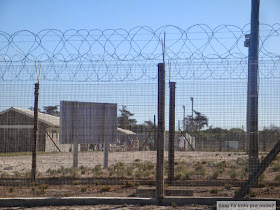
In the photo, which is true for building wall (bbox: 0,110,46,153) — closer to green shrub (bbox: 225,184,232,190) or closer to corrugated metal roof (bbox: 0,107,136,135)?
corrugated metal roof (bbox: 0,107,136,135)

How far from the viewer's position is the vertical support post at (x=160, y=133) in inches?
279

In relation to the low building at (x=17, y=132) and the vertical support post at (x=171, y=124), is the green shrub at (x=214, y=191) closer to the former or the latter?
the vertical support post at (x=171, y=124)

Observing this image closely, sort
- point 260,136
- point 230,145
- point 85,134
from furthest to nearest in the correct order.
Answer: point 85,134
point 230,145
point 260,136

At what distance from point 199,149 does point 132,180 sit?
5.65 feet

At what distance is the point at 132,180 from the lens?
8969mm

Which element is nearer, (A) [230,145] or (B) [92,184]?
(A) [230,145]

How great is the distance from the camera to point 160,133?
23.5ft

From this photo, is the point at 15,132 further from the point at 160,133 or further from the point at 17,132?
the point at 160,133

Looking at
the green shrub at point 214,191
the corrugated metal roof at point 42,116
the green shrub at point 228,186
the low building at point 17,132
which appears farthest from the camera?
the low building at point 17,132

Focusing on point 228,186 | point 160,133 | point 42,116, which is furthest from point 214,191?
point 42,116

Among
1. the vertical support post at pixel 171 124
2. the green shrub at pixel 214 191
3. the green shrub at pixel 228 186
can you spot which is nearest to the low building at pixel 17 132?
the vertical support post at pixel 171 124

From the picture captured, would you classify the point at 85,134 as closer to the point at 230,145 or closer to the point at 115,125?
the point at 115,125

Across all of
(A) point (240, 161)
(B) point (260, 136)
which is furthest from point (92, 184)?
(A) point (240, 161)

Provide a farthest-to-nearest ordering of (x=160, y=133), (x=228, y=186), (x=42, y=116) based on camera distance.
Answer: (x=42, y=116) < (x=228, y=186) < (x=160, y=133)
